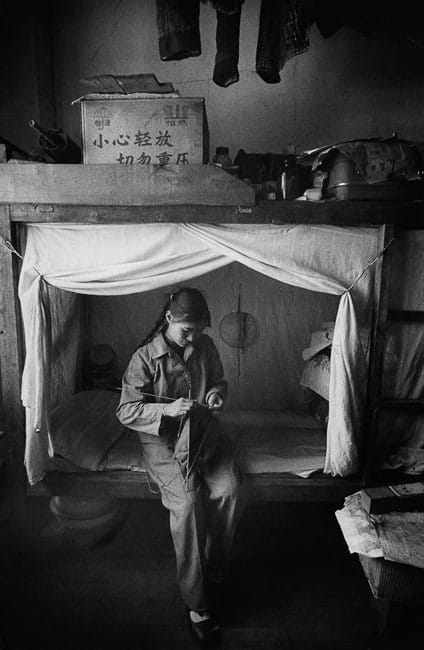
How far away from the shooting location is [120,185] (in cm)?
322

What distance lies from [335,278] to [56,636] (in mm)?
3239

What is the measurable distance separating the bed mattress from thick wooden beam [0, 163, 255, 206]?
207 cm

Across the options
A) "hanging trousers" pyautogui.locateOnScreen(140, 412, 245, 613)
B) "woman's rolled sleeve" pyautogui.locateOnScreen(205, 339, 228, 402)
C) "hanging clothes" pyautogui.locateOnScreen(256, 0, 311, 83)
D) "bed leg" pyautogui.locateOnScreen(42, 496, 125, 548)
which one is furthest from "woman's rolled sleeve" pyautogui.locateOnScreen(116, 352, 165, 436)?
"hanging clothes" pyautogui.locateOnScreen(256, 0, 311, 83)

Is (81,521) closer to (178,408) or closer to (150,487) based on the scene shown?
(150,487)

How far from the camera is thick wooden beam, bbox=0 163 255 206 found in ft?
10.5

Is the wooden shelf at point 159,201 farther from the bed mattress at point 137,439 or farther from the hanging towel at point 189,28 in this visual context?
the bed mattress at point 137,439

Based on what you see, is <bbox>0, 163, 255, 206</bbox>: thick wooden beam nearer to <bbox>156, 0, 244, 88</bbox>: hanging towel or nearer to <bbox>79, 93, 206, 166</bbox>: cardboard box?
<bbox>79, 93, 206, 166</bbox>: cardboard box

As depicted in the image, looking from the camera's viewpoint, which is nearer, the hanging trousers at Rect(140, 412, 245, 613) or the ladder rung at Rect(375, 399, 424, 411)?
the hanging trousers at Rect(140, 412, 245, 613)

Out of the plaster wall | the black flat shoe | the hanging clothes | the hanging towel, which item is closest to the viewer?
the black flat shoe

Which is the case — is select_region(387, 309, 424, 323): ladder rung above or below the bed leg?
above

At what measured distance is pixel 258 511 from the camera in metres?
4.29

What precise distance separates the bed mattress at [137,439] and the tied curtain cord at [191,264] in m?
0.47

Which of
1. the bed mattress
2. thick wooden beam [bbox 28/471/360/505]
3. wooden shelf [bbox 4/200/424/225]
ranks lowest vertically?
thick wooden beam [bbox 28/471/360/505]

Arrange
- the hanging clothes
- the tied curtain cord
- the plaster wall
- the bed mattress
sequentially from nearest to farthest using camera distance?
the tied curtain cord < the hanging clothes < the bed mattress < the plaster wall
